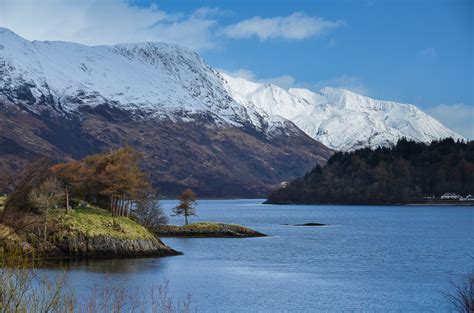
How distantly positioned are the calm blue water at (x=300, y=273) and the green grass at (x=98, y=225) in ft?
15.8

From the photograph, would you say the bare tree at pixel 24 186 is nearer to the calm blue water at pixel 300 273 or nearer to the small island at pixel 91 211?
the small island at pixel 91 211

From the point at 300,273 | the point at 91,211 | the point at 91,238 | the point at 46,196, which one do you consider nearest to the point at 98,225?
the point at 91,238

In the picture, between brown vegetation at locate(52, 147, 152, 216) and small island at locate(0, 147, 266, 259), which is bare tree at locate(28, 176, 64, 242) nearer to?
small island at locate(0, 147, 266, 259)

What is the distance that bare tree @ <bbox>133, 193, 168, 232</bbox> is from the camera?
98.6m

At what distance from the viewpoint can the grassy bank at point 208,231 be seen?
112m

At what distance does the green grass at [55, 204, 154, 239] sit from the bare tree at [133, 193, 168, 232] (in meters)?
17.2

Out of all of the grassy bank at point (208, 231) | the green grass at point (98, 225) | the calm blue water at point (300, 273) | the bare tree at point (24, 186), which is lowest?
the calm blue water at point (300, 273)

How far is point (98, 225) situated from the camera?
74.0 meters

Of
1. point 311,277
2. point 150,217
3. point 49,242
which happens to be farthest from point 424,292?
point 150,217

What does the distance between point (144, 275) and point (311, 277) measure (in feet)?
48.5

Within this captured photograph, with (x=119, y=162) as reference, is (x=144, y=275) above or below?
below

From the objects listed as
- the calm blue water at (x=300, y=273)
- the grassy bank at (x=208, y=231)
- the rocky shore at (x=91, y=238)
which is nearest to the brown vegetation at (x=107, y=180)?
the rocky shore at (x=91, y=238)

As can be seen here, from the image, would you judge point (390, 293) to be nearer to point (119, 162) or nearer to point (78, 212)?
point (78, 212)

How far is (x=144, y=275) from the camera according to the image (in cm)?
6044
